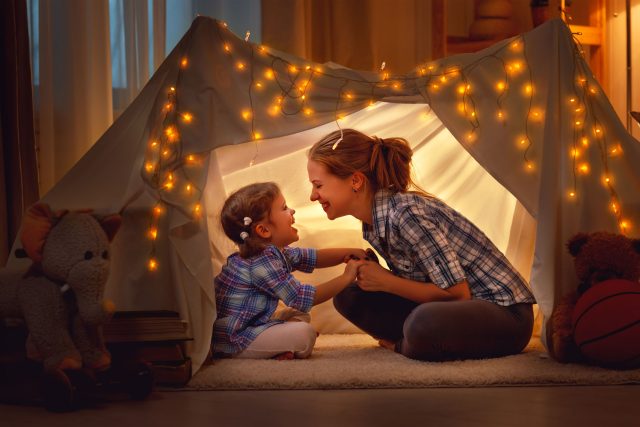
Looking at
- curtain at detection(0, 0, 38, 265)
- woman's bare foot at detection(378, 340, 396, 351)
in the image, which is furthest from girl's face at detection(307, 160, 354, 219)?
curtain at detection(0, 0, 38, 265)

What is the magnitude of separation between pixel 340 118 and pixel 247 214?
0.36 metres

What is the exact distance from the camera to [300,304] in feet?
8.13

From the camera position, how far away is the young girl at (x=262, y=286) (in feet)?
8.06

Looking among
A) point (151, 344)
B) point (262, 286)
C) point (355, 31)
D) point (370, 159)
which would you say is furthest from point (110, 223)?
point (355, 31)

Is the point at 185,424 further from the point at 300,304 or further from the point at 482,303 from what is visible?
the point at 482,303

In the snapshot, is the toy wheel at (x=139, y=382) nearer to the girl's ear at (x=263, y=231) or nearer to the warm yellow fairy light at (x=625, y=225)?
the girl's ear at (x=263, y=231)

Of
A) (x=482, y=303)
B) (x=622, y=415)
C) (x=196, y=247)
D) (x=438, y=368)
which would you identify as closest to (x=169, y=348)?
(x=196, y=247)

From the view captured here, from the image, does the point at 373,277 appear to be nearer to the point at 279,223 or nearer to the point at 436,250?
the point at 436,250

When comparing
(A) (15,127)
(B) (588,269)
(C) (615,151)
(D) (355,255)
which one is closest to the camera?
(B) (588,269)

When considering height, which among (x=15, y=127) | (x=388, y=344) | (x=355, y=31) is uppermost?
(x=355, y=31)

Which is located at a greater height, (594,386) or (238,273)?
(238,273)

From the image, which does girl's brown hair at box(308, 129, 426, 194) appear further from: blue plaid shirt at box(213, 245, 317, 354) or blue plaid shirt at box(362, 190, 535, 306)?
blue plaid shirt at box(213, 245, 317, 354)

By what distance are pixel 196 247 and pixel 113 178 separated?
308 millimetres

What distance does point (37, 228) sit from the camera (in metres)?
1.96
